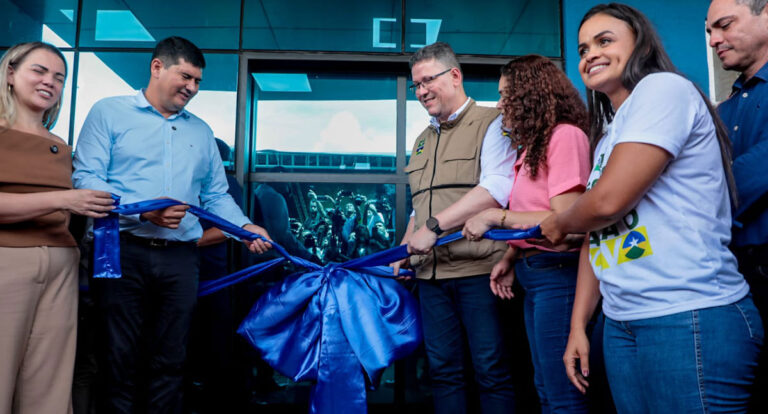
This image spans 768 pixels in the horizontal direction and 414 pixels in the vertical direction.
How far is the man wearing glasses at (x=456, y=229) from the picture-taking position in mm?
2072

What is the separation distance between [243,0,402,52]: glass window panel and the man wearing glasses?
3.50 ft

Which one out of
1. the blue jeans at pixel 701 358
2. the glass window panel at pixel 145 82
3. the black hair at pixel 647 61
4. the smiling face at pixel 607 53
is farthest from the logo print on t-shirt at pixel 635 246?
the glass window panel at pixel 145 82

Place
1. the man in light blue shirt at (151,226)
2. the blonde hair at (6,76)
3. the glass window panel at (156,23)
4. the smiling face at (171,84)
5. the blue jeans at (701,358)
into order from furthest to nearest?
the glass window panel at (156,23), the smiling face at (171,84), the man in light blue shirt at (151,226), the blonde hair at (6,76), the blue jeans at (701,358)

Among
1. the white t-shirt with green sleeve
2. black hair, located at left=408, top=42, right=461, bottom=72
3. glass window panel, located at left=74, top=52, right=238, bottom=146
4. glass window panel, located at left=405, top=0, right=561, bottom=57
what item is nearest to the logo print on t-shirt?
the white t-shirt with green sleeve

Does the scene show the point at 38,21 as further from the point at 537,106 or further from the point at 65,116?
the point at 537,106

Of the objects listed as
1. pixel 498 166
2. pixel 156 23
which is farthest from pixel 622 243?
pixel 156 23

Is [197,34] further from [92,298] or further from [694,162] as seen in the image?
[694,162]

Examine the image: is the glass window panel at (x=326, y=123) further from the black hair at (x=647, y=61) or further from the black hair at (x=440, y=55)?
the black hair at (x=647, y=61)

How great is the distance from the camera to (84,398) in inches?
93.2

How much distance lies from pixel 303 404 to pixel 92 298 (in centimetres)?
147

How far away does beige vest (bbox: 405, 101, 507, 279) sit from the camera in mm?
2131

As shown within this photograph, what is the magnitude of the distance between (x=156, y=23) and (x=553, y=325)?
3.04m

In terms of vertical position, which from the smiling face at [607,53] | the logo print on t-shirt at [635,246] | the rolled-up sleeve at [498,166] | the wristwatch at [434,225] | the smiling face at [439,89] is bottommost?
the logo print on t-shirt at [635,246]

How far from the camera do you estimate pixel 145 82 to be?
3.28 meters
